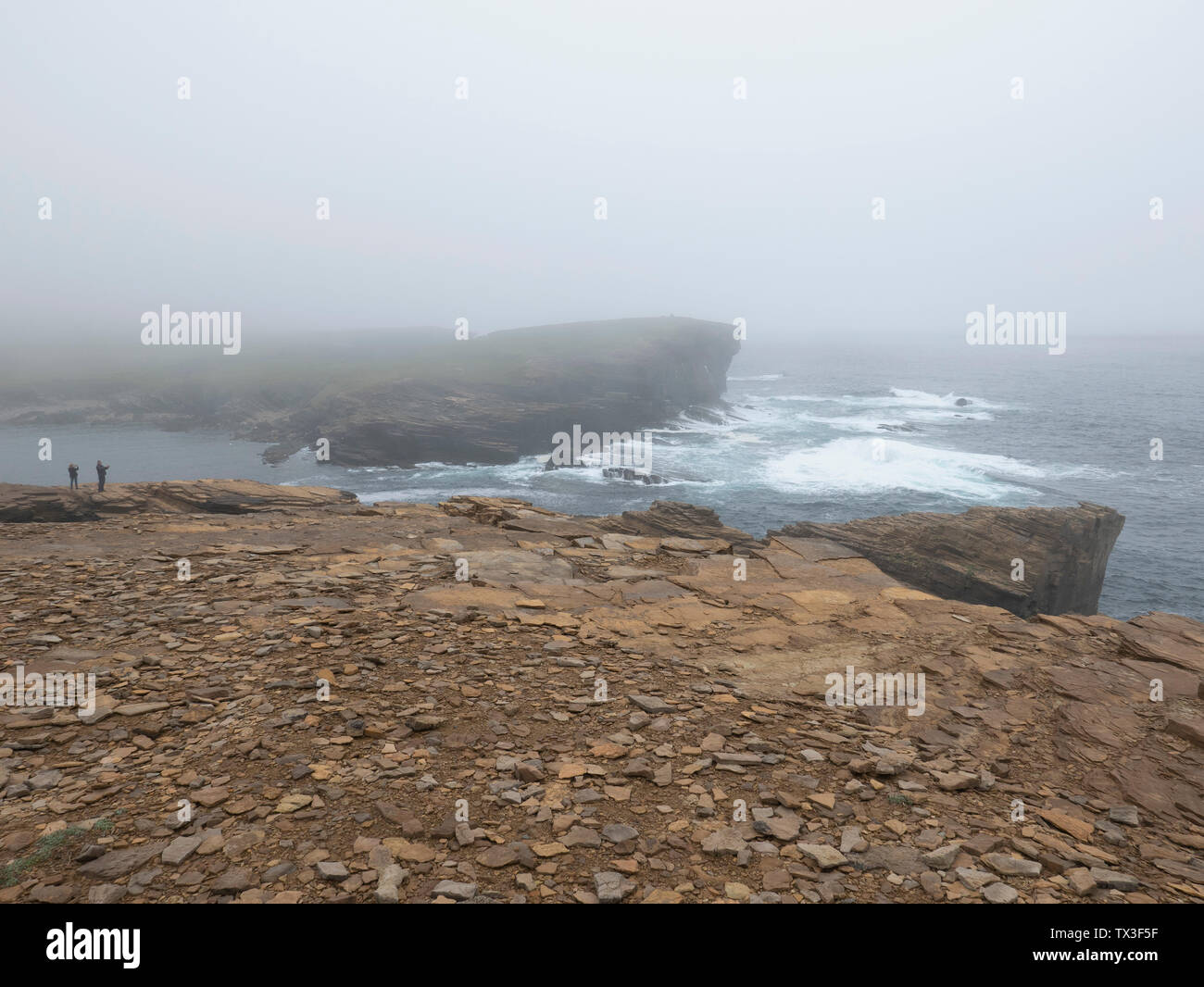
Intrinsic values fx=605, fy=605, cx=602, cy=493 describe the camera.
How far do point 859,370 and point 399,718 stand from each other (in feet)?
623

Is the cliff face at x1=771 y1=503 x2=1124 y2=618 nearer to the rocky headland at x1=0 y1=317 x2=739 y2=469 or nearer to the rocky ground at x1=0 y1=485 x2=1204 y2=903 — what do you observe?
the rocky ground at x1=0 y1=485 x2=1204 y2=903

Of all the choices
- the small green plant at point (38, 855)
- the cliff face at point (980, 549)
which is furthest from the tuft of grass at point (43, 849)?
the cliff face at point (980, 549)

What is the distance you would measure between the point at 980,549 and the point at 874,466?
126 ft

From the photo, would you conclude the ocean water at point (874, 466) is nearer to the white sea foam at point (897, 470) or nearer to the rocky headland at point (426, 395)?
the white sea foam at point (897, 470)

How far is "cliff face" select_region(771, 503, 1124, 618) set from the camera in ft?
79.3

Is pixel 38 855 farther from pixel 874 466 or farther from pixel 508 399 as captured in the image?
pixel 508 399

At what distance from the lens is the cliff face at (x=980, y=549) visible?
24.2 metres

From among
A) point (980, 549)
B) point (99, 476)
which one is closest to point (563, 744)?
point (980, 549)

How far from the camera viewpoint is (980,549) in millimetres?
24719

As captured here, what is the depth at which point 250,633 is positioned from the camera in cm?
875

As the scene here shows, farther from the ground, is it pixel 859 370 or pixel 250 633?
pixel 859 370

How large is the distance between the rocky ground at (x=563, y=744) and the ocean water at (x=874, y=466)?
32.6 meters
